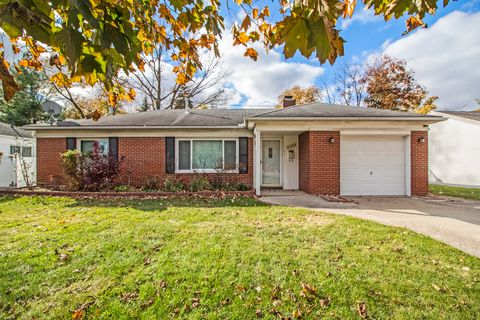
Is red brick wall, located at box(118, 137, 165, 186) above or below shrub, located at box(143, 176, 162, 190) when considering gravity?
above

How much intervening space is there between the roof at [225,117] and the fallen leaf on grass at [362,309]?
7.13m

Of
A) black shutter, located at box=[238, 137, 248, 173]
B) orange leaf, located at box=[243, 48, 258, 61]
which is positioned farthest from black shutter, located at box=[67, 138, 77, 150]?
orange leaf, located at box=[243, 48, 258, 61]

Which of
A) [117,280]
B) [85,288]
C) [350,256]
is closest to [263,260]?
[350,256]

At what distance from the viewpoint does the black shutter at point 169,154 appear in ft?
35.4

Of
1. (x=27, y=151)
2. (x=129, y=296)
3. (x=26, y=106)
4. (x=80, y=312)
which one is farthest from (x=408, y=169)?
(x=26, y=106)

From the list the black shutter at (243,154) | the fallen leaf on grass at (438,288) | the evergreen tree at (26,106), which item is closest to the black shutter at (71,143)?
the black shutter at (243,154)

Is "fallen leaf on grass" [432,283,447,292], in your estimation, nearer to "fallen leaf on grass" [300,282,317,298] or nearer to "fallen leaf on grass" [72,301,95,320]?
"fallen leaf on grass" [300,282,317,298]

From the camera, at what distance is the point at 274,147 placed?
11.8 m

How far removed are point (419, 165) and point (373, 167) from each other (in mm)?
1748

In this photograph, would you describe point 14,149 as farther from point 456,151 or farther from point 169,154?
point 456,151

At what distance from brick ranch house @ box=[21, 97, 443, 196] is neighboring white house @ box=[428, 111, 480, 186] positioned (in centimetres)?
800

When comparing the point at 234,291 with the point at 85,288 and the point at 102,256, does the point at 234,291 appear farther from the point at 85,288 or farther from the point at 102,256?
the point at 102,256

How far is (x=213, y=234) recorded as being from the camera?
15.1 ft

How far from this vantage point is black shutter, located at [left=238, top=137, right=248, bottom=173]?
10.7 m
